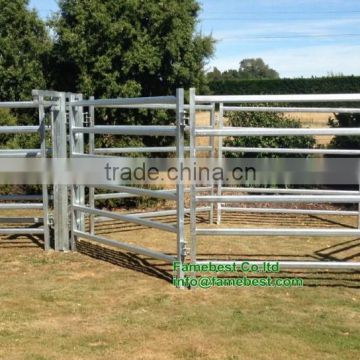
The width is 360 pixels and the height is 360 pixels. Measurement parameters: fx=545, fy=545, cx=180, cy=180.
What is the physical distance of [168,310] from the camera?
16.8 ft

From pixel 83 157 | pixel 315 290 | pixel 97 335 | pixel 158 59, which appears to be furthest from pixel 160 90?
pixel 97 335

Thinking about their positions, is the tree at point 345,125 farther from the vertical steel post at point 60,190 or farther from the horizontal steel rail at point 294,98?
the vertical steel post at point 60,190

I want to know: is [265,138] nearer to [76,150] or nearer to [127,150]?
[127,150]

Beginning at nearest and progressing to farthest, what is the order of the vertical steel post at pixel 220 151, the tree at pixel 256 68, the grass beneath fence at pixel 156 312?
the grass beneath fence at pixel 156 312, the vertical steel post at pixel 220 151, the tree at pixel 256 68

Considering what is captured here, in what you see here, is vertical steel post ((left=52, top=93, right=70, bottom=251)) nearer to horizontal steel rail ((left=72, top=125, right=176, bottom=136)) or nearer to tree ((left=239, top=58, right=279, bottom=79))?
horizontal steel rail ((left=72, top=125, right=176, bottom=136))

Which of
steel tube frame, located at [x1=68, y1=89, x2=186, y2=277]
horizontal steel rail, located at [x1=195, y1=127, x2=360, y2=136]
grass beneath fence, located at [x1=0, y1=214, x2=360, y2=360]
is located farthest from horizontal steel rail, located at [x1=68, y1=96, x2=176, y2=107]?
grass beneath fence, located at [x1=0, y1=214, x2=360, y2=360]

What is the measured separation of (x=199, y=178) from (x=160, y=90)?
681 cm

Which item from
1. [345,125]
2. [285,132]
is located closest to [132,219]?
[285,132]

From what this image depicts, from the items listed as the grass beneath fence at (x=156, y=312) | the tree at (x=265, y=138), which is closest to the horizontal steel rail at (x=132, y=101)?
the grass beneath fence at (x=156, y=312)

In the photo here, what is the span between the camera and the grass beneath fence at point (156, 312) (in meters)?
4.28

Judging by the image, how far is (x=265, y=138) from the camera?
11195mm

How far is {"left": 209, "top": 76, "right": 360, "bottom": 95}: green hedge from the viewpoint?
109 feet

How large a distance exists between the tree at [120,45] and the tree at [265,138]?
2.80 m

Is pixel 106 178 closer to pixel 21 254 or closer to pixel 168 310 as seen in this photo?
pixel 21 254
